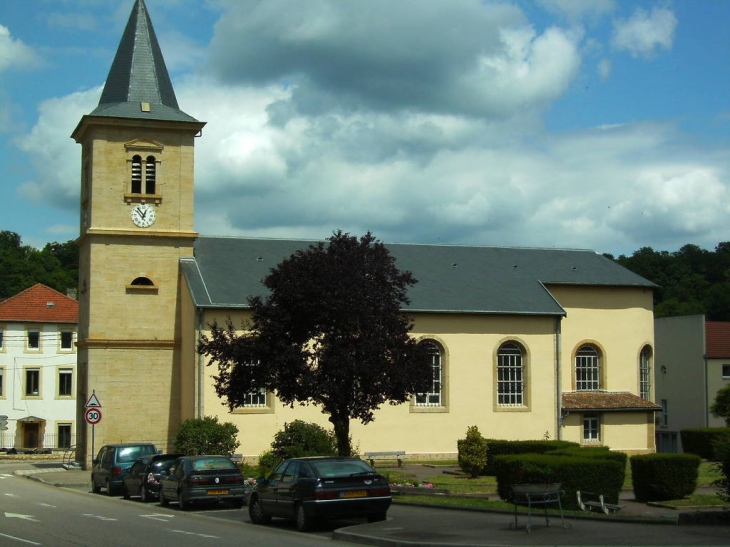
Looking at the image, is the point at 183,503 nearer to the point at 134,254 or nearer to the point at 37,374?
the point at 134,254

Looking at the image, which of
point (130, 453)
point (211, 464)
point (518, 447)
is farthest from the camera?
point (518, 447)

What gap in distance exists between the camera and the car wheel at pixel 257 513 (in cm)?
2194

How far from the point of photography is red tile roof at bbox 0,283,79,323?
2980 inches

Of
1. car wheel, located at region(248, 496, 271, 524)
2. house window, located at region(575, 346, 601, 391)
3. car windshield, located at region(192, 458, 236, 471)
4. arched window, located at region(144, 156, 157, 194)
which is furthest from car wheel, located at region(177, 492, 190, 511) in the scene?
house window, located at region(575, 346, 601, 391)

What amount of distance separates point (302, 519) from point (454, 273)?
2982cm

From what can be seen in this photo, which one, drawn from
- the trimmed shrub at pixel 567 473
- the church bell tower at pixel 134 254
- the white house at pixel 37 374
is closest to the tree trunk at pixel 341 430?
the trimmed shrub at pixel 567 473

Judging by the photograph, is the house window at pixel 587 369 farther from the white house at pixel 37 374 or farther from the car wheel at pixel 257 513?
the white house at pixel 37 374

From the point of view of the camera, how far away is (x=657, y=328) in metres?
72.1

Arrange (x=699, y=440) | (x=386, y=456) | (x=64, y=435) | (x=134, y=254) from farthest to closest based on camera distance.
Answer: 1. (x=64, y=435)
2. (x=134, y=254)
3. (x=699, y=440)
4. (x=386, y=456)

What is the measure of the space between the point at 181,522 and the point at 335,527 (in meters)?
3.71

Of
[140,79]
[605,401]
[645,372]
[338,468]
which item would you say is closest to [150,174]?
[140,79]

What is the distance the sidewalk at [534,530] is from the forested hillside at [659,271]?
90.9 meters

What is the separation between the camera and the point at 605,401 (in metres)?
47.3

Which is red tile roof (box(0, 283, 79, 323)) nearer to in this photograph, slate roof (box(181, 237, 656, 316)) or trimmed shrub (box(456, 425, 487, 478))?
slate roof (box(181, 237, 656, 316))
